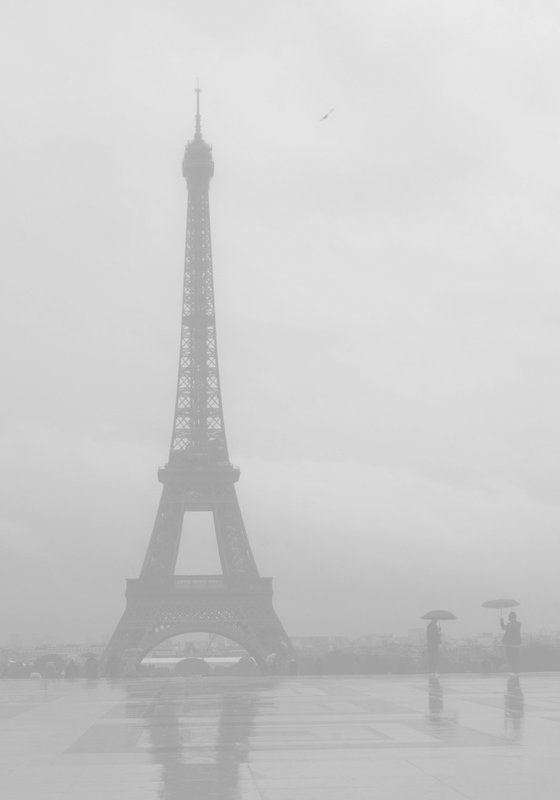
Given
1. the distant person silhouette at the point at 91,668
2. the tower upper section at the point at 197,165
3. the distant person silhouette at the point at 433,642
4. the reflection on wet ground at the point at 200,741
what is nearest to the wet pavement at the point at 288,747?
the reflection on wet ground at the point at 200,741

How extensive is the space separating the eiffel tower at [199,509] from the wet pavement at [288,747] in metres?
66.9

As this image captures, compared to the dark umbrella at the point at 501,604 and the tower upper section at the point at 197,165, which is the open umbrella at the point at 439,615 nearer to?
the dark umbrella at the point at 501,604

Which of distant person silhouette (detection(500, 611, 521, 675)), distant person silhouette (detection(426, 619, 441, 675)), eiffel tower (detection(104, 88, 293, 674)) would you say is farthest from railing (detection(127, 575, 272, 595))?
distant person silhouette (detection(500, 611, 521, 675))

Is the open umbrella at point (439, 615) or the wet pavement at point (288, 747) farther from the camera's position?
the open umbrella at point (439, 615)

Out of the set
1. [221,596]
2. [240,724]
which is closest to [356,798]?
[240,724]

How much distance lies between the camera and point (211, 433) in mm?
102188

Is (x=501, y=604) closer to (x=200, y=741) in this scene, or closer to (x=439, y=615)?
(x=439, y=615)

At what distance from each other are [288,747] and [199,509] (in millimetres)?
87052

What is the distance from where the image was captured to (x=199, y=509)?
10388cm

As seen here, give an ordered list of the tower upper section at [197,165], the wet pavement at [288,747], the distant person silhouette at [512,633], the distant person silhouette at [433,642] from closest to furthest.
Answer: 1. the wet pavement at [288,747]
2. the distant person silhouette at [512,633]
3. the distant person silhouette at [433,642]
4. the tower upper section at [197,165]

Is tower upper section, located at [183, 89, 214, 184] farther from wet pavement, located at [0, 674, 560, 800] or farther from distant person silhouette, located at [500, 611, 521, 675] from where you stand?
wet pavement, located at [0, 674, 560, 800]

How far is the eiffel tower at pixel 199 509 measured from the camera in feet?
316

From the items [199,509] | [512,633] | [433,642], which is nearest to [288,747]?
[512,633]

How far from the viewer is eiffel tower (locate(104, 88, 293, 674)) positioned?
96.3m
